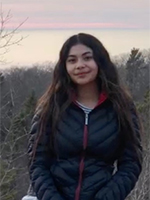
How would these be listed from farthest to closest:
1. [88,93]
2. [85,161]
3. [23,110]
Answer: [23,110], [88,93], [85,161]

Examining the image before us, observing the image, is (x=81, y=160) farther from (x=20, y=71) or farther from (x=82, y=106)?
(x=20, y=71)

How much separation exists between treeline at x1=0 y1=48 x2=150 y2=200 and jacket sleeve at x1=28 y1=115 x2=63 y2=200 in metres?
6.62

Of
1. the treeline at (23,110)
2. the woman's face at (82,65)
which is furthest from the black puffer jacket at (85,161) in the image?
the treeline at (23,110)

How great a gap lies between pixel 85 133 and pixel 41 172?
243mm

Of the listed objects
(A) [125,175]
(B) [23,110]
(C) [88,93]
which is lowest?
(B) [23,110]

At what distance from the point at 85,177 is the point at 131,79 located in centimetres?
951

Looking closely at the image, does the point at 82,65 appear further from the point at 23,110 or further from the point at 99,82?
the point at 23,110

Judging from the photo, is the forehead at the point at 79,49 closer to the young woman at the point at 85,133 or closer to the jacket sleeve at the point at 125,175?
the young woman at the point at 85,133

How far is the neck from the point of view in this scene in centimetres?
233

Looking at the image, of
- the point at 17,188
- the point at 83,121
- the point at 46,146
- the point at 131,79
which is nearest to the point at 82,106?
the point at 83,121

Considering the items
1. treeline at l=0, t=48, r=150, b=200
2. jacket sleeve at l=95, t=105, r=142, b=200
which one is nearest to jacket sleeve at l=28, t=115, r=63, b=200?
jacket sleeve at l=95, t=105, r=142, b=200

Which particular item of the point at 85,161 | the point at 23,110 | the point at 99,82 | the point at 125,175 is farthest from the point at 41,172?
the point at 23,110

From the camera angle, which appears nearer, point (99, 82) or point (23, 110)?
point (99, 82)

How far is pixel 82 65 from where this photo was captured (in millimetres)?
2270
